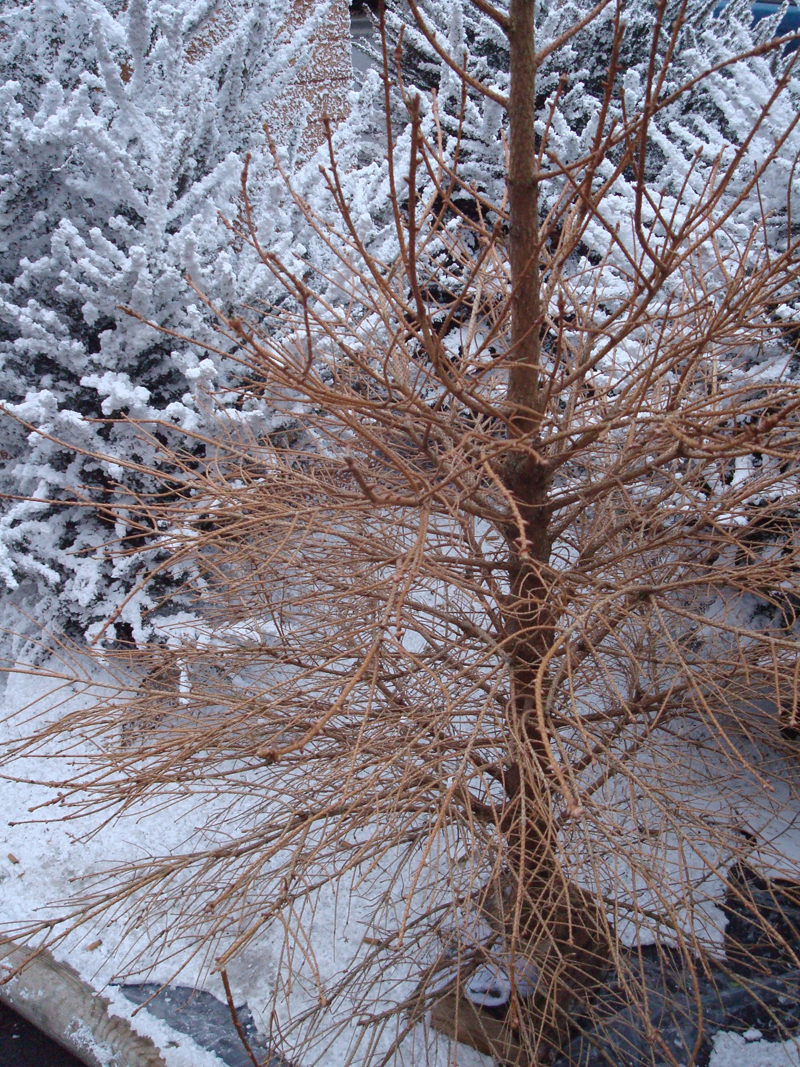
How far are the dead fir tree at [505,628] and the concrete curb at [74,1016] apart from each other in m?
0.15

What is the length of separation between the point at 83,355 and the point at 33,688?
1.43 meters

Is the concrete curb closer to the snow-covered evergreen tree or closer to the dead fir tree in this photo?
the dead fir tree

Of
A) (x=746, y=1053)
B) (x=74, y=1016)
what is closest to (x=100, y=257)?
(x=74, y=1016)

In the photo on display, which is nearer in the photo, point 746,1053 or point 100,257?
point 746,1053

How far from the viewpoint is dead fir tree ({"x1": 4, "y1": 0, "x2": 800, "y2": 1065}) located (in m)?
1.24

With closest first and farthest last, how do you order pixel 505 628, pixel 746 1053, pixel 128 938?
pixel 505 628
pixel 746 1053
pixel 128 938

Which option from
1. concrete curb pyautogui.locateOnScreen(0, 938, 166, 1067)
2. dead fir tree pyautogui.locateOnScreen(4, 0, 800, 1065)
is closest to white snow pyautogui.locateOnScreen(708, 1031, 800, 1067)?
dead fir tree pyautogui.locateOnScreen(4, 0, 800, 1065)

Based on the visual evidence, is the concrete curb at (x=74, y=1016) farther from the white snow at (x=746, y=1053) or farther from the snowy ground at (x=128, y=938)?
the white snow at (x=746, y=1053)

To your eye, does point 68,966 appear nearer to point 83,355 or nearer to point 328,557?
point 328,557

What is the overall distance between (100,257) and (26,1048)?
274 centimetres

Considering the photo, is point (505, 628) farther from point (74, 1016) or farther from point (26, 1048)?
point (26, 1048)

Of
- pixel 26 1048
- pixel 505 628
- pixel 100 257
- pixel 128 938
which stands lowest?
pixel 26 1048

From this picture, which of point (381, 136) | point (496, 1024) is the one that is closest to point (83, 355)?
point (381, 136)

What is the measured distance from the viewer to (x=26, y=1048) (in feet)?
7.48
